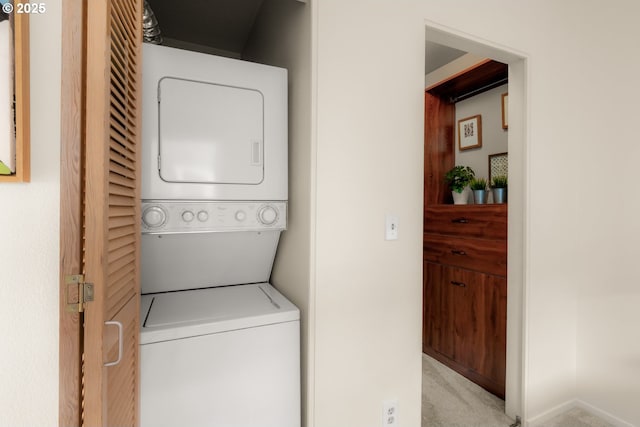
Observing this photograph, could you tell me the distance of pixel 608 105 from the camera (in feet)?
6.90

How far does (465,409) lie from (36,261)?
250 cm

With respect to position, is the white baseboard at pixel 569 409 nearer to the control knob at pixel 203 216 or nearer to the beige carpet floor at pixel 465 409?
the beige carpet floor at pixel 465 409

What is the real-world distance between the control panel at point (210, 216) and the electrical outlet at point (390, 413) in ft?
3.37

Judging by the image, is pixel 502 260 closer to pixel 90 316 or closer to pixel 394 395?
pixel 394 395

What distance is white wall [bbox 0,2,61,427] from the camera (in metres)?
0.74

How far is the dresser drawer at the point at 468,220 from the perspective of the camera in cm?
224

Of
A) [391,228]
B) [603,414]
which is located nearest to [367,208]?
[391,228]

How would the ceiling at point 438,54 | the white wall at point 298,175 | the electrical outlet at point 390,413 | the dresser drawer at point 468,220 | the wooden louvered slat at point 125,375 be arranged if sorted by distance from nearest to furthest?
the wooden louvered slat at point 125,375 → the white wall at point 298,175 → the electrical outlet at point 390,413 → the dresser drawer at point 468,220 → the ceiling at point 438,54

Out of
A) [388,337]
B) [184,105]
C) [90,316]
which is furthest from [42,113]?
[388,337]

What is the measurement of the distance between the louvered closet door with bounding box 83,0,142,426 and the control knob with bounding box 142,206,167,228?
0.17m

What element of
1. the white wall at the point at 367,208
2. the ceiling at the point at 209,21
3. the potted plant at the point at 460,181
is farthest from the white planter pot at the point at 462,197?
the ceiling at the point at 209,21

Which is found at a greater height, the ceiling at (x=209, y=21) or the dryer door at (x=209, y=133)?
the ceiling at (x=209, y=21)

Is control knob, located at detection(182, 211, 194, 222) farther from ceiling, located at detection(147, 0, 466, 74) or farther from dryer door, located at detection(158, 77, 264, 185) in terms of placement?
ceiling, located at detection(147, 0, 466, 74)

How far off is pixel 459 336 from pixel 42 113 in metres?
2.86
